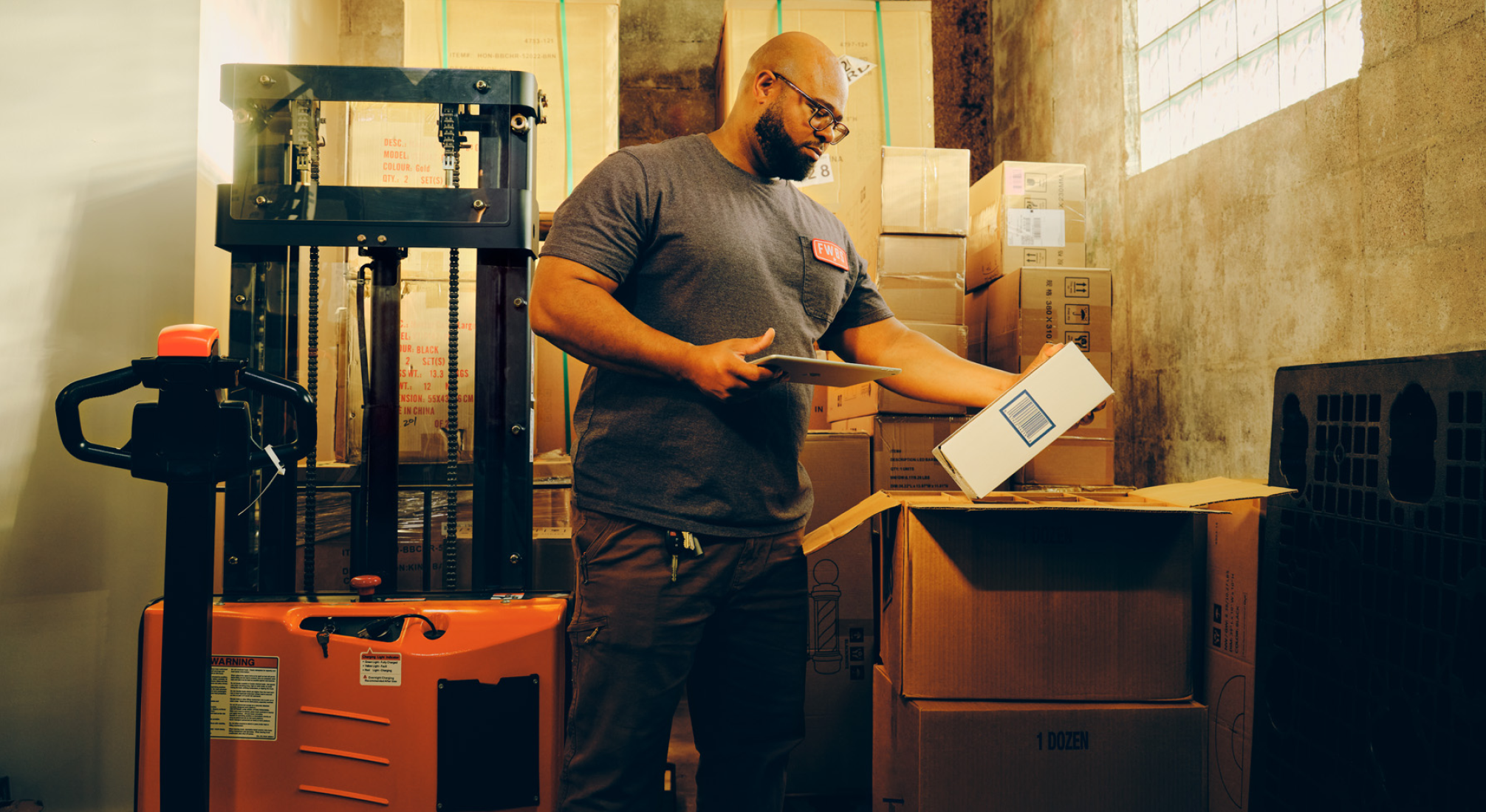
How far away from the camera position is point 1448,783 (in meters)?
0.82

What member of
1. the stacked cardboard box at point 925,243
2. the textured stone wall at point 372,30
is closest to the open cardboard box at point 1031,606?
the stacked cardboard box at point 925,243

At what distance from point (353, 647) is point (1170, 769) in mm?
1352

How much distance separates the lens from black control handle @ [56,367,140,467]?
1.04 metres

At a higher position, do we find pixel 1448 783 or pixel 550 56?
pixel 550 56

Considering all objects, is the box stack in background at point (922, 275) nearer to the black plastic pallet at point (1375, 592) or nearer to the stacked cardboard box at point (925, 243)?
the stacked cardboard box at point (925, 243)

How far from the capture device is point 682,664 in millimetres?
1121

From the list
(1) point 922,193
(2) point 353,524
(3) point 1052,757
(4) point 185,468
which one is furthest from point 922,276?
(4) point 185,468

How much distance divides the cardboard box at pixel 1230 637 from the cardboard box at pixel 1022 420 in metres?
0.33

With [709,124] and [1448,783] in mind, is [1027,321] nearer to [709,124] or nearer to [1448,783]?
[1448,783]

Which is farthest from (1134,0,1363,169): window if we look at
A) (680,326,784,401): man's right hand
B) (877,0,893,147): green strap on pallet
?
(680,326,784,401): man's right hand

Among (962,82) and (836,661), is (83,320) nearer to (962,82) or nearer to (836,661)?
(836,661)

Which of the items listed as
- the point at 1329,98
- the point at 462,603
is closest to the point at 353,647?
the point at 462,603

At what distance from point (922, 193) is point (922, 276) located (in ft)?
0.80

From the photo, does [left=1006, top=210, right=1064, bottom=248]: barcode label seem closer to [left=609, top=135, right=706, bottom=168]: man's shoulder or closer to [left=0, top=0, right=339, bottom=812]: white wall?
[left=609, top=135, right=706, bottom=168]: man's shoulder
